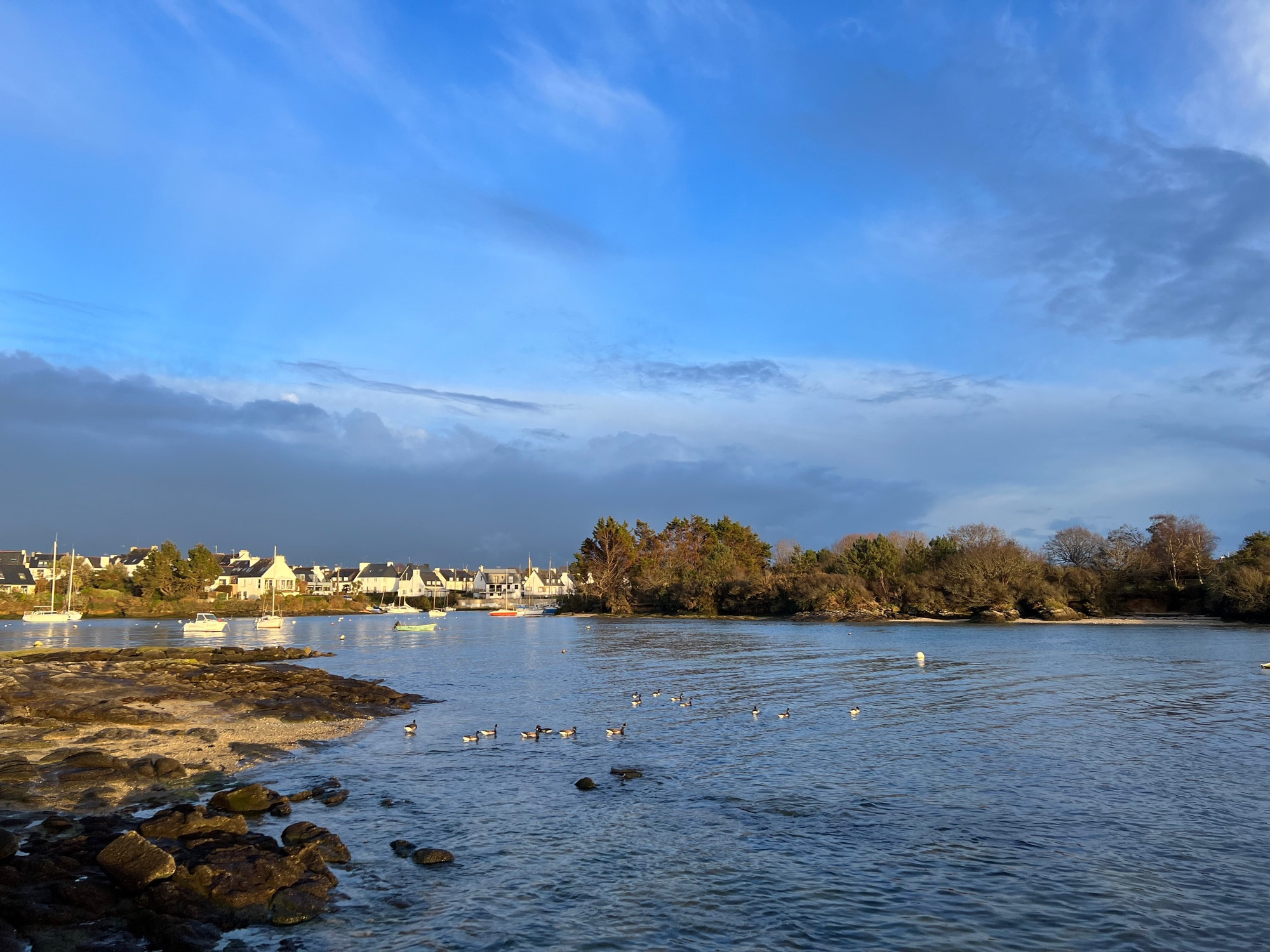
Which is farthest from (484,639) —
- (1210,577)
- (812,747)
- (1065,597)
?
(1210,577)

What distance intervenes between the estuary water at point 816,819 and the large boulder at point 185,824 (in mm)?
1379

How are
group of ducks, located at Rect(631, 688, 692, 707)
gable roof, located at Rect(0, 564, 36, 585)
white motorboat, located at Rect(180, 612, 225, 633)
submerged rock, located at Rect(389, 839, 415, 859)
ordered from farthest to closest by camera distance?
gable roof, located at Rect(0, 564, 36, 585) < white motorboat, located at Rect(180, 612, 225, 633) < group of ducks, located at Rect(631, 688, 692, 707) < submerged rock, located at Rect(389, 839, 415, 859)

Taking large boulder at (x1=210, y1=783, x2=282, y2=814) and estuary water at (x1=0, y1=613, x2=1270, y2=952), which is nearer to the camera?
estuary water at (x1=0, y1=613, x2=1270, y2=952)

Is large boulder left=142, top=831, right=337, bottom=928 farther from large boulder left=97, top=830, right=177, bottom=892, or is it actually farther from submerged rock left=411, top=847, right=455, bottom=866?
submerged rock left=411, top=847, right=455, bottom=866

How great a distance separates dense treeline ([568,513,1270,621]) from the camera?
314 ft

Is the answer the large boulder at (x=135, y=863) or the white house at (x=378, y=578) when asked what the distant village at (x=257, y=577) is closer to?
the white house at (x=378, y=578)

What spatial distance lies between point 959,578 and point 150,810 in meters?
98.2

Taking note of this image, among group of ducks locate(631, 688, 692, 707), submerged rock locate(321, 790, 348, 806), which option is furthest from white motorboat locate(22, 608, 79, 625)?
submerged rock locate(321, 790, 348, 806)

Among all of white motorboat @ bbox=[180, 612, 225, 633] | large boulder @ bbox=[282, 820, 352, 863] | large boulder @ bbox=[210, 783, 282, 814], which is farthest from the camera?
white motorboat @ bbox=[180, 612, 225, 633]

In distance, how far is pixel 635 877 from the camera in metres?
13.1

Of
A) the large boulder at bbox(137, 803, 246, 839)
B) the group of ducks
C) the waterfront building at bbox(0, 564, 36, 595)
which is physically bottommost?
the group of ducks

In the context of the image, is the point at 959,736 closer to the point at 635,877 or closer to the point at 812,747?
the point at 812,747

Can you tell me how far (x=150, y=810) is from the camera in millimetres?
16203

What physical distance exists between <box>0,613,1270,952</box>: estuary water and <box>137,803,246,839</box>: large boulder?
138 cm
